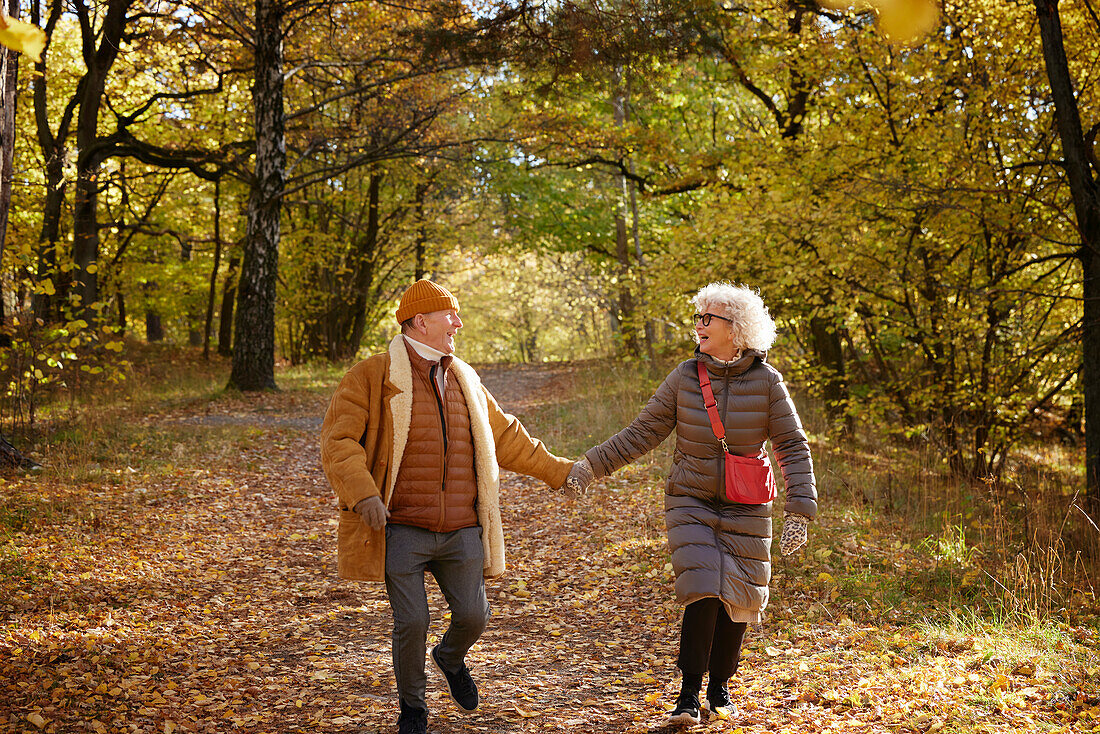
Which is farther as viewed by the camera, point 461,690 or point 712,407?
point 461,690

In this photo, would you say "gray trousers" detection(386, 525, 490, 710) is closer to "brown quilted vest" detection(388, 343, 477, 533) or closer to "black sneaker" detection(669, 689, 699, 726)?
"brown quilted vest" detection(388, 343, 477, 533)

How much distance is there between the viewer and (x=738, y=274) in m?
10.5

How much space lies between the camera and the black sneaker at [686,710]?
381cm

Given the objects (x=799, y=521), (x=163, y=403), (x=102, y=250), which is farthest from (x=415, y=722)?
(x=102, y=250)

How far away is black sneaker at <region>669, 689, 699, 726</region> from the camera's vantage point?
3809mm

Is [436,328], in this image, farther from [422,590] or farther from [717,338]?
[717,338]

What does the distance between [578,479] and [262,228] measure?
11883mm

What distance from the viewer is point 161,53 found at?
16.6 meters

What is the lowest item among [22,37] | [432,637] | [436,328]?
[432,637]

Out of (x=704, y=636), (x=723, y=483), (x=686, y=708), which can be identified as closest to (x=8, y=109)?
(x=723, y=483)

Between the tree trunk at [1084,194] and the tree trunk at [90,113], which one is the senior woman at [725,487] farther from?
the tree trunk at [90,113]

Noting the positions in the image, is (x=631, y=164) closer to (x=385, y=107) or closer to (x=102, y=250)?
(x=385, y=107)

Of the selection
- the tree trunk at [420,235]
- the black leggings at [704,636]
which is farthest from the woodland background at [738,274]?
the tree trunk at [420,235]

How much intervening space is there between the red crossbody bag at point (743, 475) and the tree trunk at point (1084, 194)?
5.51 metres
